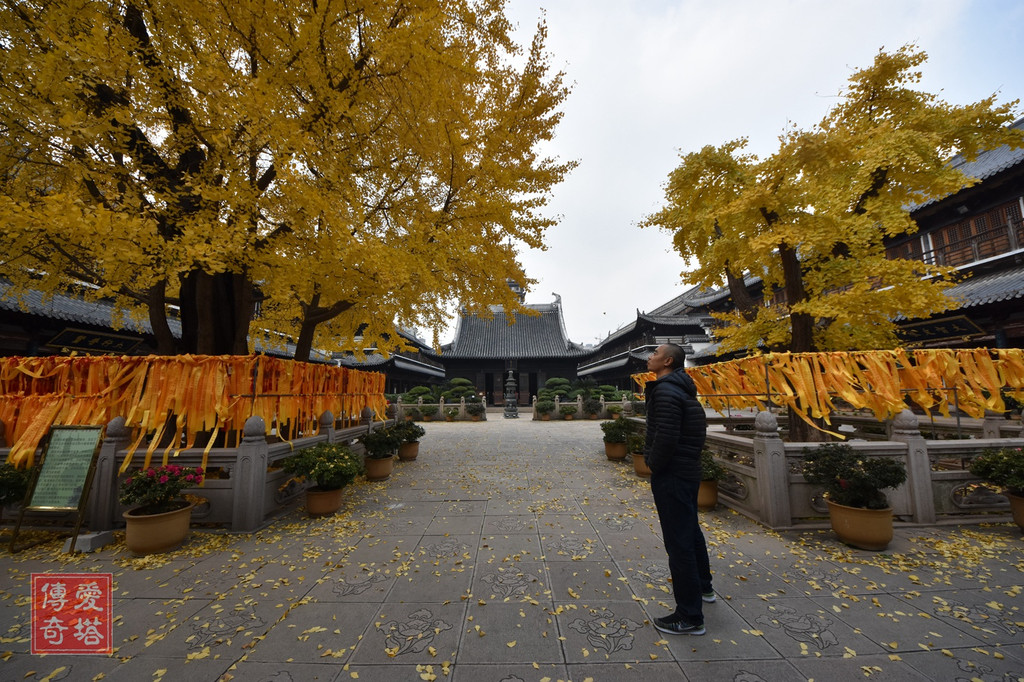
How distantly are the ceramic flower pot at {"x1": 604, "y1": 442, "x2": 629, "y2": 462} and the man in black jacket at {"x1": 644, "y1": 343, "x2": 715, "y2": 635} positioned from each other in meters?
6.84

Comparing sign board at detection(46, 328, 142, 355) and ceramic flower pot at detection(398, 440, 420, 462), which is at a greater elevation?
sign board at detection(46, 328, 142, 355)

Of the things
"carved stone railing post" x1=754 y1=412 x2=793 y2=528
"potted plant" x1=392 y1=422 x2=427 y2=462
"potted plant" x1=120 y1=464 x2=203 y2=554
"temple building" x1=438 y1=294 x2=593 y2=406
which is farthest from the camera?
"temple building" x1=438 y1=294 x2=593 y2=406

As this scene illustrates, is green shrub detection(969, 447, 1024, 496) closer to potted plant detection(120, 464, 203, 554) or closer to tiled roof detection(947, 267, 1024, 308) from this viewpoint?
tiled roof detection(947, 267, 1024, 308)

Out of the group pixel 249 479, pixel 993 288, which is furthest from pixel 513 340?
pixel 249 479

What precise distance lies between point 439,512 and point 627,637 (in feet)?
12.1

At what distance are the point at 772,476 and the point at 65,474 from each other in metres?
8.74

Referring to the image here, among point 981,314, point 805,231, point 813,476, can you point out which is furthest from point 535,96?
point 981,314

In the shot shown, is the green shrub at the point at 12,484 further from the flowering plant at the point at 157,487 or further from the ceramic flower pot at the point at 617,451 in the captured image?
the ceramic flower pot at the point at 617,451

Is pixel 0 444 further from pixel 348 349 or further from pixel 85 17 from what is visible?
pixel 85 17

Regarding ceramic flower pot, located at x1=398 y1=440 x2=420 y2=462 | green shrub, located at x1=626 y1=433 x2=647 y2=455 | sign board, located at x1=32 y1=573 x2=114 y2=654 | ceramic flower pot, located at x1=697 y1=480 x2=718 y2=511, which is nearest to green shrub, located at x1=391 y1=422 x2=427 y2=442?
ceramic flower pot, located at x1=398 y1=440 x2=420 y2=462

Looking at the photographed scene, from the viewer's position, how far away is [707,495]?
5.68 m

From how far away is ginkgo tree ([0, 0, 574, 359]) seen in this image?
4488mm

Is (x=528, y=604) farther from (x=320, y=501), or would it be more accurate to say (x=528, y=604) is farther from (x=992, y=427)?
(x=992, y=427)

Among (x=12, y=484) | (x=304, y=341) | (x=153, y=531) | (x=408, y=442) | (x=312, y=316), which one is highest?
(x=312, y=316)
